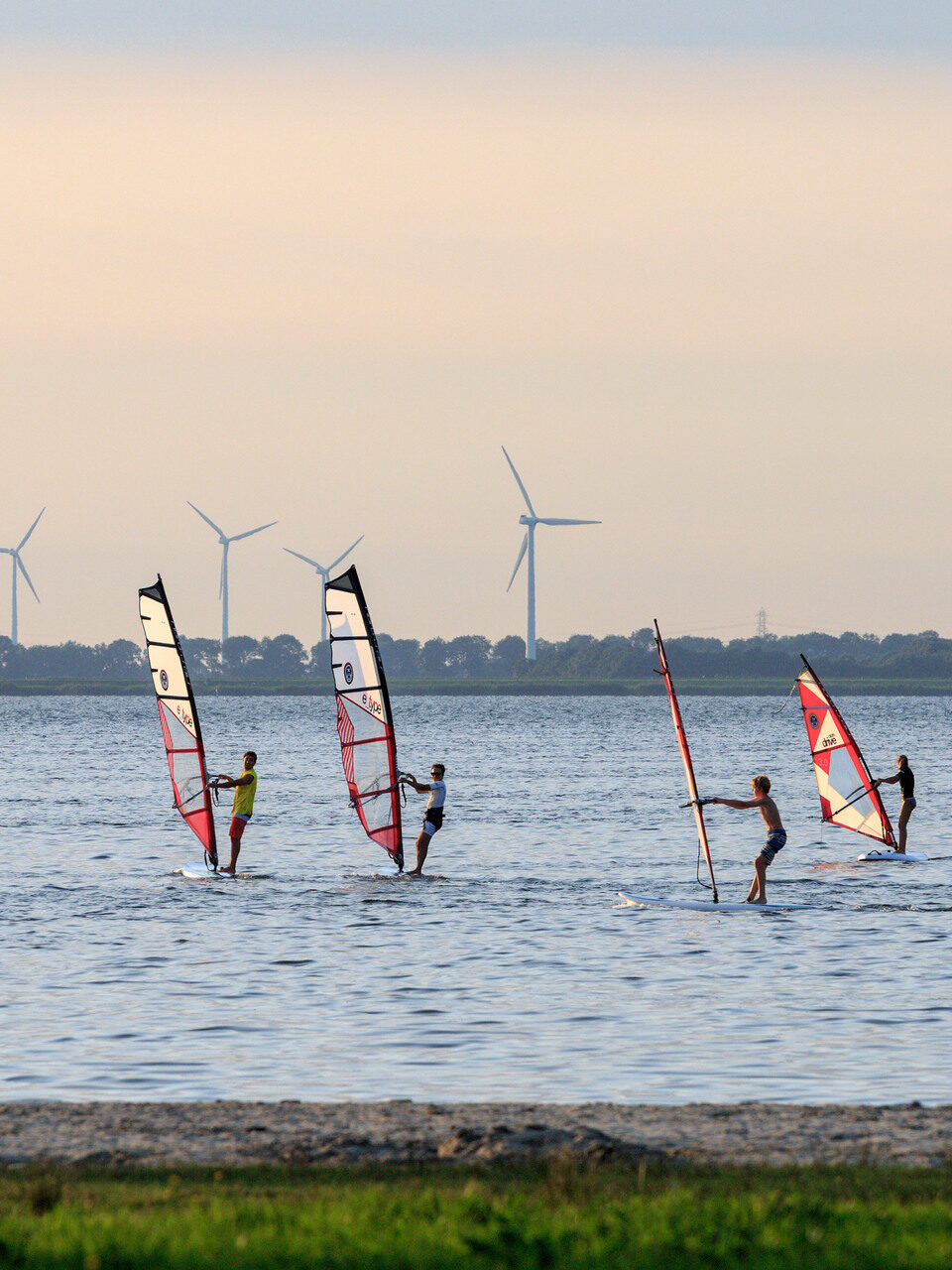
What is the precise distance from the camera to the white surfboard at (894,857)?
3141 centimetres

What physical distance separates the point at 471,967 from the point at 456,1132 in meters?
8.41

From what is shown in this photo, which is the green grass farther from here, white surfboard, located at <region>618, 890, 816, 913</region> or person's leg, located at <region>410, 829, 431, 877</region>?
person's leg, located at <region>410, 829, 431, 877</region>

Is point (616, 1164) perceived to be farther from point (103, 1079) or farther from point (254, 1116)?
point (103, 1079)

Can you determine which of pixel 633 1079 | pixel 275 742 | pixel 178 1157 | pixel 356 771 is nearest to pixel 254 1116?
pixel 178 1157

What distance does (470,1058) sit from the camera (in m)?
13.8

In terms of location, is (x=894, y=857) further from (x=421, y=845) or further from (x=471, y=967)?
(x=471, y=967)

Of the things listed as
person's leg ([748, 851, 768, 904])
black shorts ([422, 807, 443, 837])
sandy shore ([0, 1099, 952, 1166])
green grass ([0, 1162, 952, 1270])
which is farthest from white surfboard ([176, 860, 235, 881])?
green grass ([0, 1162, 952, 1270])

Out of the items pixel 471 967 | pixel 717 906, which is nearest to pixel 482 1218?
pixel 471 967

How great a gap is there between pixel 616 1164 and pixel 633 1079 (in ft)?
11.3

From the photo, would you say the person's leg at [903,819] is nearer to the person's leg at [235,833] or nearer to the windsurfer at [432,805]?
the windsurfer at [432,805]

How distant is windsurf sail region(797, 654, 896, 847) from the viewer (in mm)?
32938

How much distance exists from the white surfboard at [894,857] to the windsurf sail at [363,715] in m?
9.40

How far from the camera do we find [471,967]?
18.8 m

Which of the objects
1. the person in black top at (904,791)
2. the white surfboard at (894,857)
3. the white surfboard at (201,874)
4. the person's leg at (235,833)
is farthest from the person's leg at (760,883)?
the white surfboard at (201,874)
